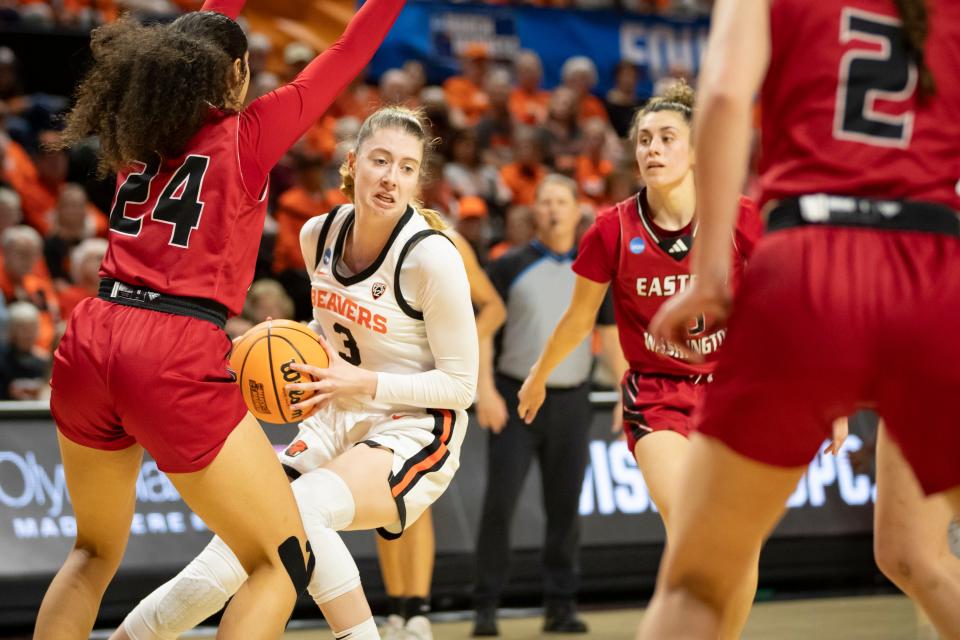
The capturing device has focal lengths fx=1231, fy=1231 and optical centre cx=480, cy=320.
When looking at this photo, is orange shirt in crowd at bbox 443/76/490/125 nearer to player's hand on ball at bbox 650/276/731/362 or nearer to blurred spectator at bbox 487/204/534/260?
blurred spectator at bbox 487/204/534/260

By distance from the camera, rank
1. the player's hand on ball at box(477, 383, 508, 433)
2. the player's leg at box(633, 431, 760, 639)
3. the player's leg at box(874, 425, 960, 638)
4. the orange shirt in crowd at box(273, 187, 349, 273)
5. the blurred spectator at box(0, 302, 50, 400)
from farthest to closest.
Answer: the orange shirt in crowd at box(273, 187, 349, 273) → the blurred spectator at box(0, 302, 50, 400) → the player's hand on ball at box(477, 383, 508, 433) → the player's leg at box(633, 431, 760, 639) → the player's leg at box(874, 425, 960, 638)

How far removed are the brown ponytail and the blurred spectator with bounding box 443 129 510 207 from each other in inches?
334

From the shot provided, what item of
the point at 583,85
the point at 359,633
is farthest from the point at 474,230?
the point at 359,633

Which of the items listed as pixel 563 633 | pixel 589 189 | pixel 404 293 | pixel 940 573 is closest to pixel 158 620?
pixel 404 293

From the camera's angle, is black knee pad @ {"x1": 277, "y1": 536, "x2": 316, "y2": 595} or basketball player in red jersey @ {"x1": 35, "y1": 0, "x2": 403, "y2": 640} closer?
basketball player in red jersey @ {"x1": 35, "y1": 0, "x2": 403, "y2": 640}

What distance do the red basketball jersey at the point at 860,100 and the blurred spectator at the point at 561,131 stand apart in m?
9.43

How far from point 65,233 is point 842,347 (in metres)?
7.77

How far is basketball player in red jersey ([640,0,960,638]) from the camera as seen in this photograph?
2338mm

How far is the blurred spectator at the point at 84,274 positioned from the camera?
27.1 ft

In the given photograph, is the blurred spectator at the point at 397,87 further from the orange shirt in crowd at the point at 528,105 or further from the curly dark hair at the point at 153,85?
the curly dark hair at the point at 153,85

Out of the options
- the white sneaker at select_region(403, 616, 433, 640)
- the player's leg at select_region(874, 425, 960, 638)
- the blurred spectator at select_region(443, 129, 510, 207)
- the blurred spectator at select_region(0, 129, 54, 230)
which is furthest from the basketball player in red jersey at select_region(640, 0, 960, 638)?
the blurred spectator at select_region(443, 129, 510, 207)

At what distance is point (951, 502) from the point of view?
8.34 ft

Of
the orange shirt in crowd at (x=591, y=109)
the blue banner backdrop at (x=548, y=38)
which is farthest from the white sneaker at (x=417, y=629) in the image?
the blue banner backdrop at (x=548, y=38)

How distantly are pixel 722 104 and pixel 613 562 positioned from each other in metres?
5.67
